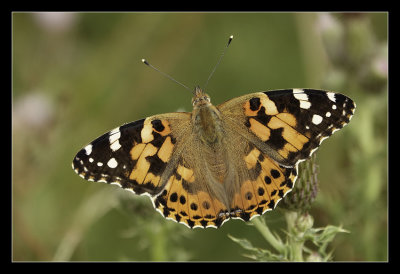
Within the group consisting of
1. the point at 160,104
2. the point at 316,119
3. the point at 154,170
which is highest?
the point at 160,104

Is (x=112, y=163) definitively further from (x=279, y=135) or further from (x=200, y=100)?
(x=279, y=135)

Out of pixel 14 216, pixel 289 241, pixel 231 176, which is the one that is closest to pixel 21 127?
pixel 14 216

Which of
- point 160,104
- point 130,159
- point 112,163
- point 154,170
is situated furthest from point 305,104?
point 160,104

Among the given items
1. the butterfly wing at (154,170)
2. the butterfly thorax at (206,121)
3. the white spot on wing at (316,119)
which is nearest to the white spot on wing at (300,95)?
the white spot on wing at (316,119)

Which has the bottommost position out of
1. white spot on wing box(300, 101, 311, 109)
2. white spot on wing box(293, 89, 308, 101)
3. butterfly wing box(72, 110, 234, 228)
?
butterfly wing box(72, 110, 234, 228)

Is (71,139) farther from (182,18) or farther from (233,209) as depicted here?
(233,209)

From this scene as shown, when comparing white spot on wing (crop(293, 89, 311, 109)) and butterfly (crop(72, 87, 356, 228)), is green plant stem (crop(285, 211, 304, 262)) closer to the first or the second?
butterfly (crop(72, 87, 356, 228))

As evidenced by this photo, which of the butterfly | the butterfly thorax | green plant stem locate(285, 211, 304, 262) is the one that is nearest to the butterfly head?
the butterfly thorax
